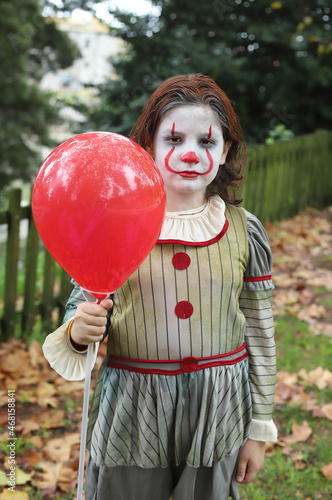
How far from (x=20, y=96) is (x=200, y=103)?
852cm

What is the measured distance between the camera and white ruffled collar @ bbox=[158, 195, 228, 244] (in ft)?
4.97

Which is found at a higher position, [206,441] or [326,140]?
[326,140]

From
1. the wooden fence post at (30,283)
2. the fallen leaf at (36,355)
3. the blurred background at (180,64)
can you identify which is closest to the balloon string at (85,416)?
the fallen leaf at (36,355)

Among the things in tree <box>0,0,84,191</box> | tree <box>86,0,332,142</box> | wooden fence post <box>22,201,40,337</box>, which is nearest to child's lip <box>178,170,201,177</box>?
wooden fence post <box>22,201,40,337</box>

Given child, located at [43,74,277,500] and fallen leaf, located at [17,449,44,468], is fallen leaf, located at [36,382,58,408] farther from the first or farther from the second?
child, located at [43,74,277,500]

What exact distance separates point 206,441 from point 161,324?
39 centimetres

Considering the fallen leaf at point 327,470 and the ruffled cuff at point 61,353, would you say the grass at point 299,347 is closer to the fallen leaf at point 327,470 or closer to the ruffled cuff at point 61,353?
the fallen leaf at point 327,470

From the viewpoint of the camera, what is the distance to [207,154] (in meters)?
1.48

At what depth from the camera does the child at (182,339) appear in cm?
149

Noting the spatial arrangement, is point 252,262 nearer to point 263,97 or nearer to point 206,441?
point 206,441

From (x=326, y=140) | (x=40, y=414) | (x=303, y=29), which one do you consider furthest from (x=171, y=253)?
(x=326, y=140)

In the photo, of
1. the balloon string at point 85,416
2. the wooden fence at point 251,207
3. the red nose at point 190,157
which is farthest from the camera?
the wooden fence at point 251,207

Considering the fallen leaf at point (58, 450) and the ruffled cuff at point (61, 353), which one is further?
the fallen leaf at point (58, 450)

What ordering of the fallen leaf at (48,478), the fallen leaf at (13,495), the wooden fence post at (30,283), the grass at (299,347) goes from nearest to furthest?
the fallen leaf at (13,495), the fallen leaf at (48,478), the grass at (299,347), the wooden fence post at (30,283)
